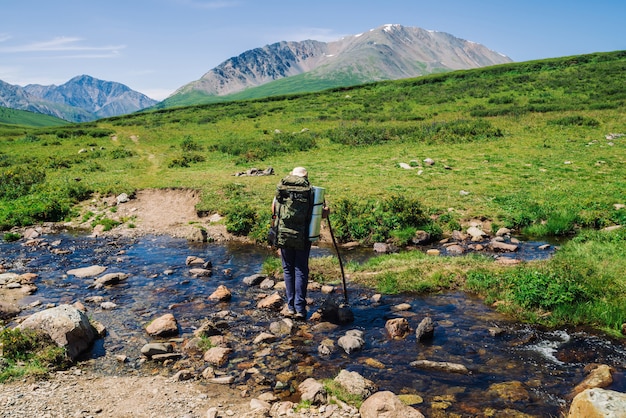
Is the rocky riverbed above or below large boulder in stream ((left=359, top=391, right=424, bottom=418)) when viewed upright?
below

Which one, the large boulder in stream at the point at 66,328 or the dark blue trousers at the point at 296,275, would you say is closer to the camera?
the large boulder in stream at the point at 66,328

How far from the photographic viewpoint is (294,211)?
34.6ft

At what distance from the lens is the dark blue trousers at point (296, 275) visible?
35.9 ft

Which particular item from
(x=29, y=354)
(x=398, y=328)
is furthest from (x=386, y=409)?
(x=29, y=354)

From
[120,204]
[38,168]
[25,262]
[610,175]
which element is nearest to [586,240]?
[610,175]

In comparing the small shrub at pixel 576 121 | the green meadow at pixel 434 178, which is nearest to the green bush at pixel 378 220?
the green meadow at pixel 434 178

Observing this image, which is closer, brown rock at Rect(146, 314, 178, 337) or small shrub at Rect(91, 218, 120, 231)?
brown rock at Rect(146, 314, 178, 337)

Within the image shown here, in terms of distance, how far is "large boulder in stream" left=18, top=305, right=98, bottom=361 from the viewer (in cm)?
878

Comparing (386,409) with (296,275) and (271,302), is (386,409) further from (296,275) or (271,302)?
(271,302)

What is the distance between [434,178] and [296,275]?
17.4 meters

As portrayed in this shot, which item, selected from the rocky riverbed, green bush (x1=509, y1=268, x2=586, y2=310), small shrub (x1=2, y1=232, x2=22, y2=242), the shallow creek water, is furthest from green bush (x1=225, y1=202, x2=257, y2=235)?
green bush (x1=509, y1=268, x2=586, y2=310)

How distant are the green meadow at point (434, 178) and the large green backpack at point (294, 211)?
3631mm

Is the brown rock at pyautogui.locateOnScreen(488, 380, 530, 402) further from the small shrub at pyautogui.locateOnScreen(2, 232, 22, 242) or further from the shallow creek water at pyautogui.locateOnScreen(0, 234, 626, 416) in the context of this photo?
the small shrub at pyautogui.locateOnScreen(2, 232, 22, 242)

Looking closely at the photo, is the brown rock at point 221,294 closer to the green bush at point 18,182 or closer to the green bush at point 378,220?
the green bush at point 378,220
